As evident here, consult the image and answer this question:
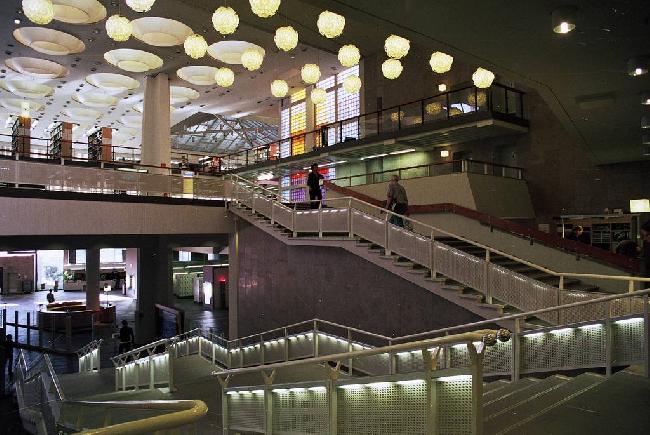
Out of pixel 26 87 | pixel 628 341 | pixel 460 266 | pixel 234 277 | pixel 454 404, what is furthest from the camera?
pixel 26 87

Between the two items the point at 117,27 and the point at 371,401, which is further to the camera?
the point at 117,27

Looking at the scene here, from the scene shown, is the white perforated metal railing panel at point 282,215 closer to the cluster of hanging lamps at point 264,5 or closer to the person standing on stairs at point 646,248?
the cluster of hanging lamps at point 264,5

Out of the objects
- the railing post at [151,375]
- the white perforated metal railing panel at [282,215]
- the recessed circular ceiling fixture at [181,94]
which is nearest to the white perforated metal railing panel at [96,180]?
the white perforated metal railing panel at [282,215]

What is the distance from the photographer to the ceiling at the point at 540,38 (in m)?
4.23

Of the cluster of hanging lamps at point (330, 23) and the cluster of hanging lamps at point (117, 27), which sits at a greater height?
the cluster of hanging lamps at point (117, 27)

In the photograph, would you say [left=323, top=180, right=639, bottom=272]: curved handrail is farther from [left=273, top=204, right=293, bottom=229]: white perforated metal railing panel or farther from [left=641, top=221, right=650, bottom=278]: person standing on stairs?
[left=641, top=221, right=650, bottom=278]: person standing on stairs

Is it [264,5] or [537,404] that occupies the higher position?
[264,5]

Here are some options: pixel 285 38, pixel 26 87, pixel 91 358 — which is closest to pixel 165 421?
pixel 285 38

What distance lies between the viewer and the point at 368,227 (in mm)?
10641

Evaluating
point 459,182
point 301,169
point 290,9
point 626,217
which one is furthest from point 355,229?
point 301,169

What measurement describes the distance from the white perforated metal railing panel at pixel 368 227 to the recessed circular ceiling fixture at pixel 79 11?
1092 centimetres

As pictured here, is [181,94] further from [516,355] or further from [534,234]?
[516,355]

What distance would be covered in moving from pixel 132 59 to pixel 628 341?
754 inches

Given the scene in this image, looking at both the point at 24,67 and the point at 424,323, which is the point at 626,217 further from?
the point at 24,67
